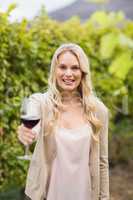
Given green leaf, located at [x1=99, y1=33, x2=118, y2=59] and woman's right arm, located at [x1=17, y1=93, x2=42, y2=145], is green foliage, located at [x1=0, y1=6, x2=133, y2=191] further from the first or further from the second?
green leaf, located at [x1=99, y1=33, x2=118, y2=59]

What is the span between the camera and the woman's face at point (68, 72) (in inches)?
121

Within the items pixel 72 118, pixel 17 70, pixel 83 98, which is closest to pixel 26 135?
pixel 72 118

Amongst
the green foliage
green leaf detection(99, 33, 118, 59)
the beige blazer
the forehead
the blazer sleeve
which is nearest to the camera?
green leaf detection(99, 33, 118, 59)

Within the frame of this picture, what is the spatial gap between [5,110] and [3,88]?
0.74 ft

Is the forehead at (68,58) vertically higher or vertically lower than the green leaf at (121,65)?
higher

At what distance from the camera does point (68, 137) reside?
2.99m

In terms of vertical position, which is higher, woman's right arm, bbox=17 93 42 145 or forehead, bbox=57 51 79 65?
forehead, bbox=57 51 79 65

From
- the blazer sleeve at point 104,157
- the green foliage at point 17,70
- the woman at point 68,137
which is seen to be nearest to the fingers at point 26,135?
the woman at point 68,137

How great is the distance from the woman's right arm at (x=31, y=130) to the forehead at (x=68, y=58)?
27 centimetres

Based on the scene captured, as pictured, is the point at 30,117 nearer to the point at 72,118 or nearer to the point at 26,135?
the point at 26,135

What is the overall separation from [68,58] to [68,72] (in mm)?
126

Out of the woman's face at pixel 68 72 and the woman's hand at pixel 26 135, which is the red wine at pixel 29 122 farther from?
the woman's face at pixel 68 72

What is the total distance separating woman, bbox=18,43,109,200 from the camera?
300 cm

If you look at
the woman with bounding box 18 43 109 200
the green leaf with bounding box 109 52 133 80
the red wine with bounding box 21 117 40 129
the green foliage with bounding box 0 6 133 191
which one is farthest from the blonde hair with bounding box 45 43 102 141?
the green leaf with bounding box 109 52 133 80
